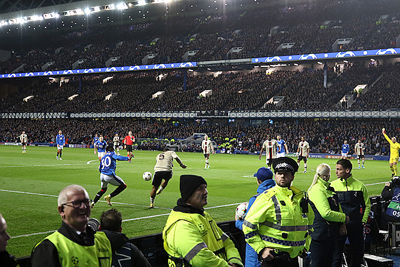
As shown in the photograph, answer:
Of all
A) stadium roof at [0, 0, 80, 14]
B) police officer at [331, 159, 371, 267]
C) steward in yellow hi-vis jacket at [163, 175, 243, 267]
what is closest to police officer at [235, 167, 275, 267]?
steward in yellow hi-vis jacket at [163, 175, 243, 267]

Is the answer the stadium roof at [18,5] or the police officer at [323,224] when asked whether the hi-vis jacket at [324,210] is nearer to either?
the police officer at [323,224]

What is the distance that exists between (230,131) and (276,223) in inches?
2058

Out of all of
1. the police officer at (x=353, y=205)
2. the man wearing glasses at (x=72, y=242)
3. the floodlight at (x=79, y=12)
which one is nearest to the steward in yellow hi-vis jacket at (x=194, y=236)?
the man wearing glasses at (x=72, y=242)

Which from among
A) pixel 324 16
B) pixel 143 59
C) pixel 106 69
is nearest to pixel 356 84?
pixel 324 16

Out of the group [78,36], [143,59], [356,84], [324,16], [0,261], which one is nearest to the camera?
[0,261]

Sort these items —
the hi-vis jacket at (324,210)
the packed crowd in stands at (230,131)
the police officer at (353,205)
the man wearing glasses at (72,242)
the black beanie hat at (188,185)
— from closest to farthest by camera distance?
the man wearing glasses at (72,242), the black beanie hat at (188,185), the hi-vis jacket at (324,210), the police officer at (353,205), the packed crowd in stands at (230,131)

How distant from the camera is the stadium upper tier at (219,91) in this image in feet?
177

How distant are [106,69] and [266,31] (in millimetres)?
25227

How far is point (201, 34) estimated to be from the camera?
254 feet

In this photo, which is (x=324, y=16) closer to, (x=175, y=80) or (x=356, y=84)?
A: (x=356, y=84)

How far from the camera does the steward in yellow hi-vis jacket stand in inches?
160

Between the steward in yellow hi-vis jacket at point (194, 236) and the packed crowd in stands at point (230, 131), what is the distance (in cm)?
4294

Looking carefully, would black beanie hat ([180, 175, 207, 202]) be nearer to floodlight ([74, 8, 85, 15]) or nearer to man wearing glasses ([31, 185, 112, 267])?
man wearing glasses ([31, 185, 112, 267])

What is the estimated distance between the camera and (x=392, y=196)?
424 inches
